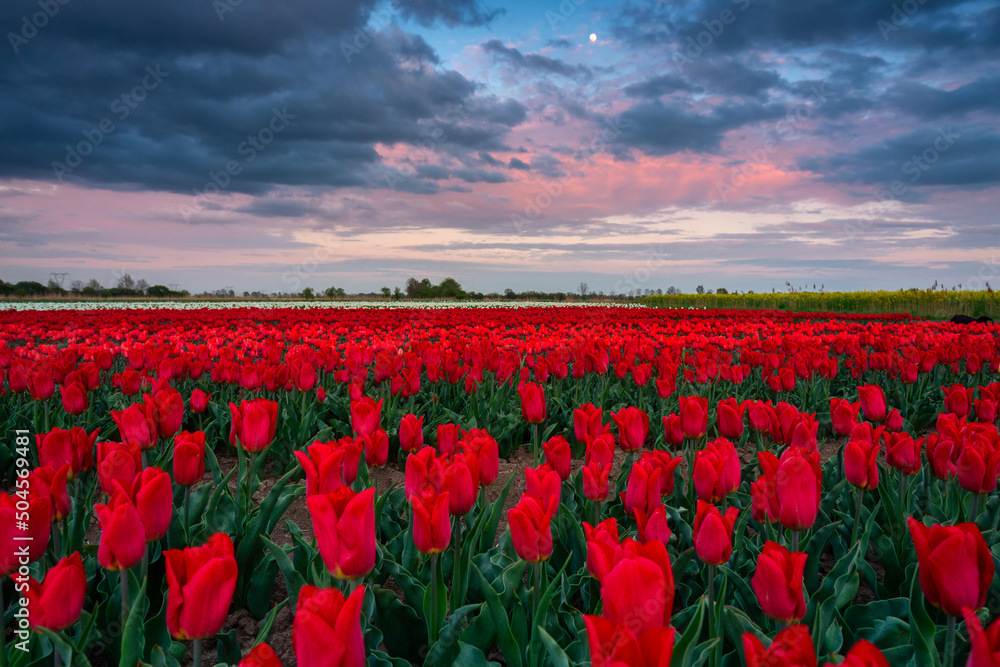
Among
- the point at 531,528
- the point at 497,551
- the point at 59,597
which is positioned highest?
the point at 531,528

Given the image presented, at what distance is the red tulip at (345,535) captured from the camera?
1.43 m

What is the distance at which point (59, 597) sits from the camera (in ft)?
4.71

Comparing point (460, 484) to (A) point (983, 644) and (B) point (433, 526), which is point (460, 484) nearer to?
(B) point (433, 526)

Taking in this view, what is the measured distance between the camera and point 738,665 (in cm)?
173

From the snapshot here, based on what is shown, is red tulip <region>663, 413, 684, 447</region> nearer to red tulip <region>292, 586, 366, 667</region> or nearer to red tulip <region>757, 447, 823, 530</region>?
red tulip <region>757, 447, 823, 530</region>

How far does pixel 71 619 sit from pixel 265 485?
2.91 metres

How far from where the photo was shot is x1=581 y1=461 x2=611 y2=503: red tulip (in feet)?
7.18

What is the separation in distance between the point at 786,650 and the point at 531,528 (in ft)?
2.48

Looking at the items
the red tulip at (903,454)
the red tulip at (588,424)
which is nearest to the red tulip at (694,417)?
the red tulip at (588,424)

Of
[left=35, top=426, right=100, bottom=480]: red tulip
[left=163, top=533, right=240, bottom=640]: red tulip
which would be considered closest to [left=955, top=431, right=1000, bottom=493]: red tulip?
[left=163, top=533, right=240, bottom=640]: red tulip

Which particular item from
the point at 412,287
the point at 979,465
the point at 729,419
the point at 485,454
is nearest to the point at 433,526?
the point at 485,454

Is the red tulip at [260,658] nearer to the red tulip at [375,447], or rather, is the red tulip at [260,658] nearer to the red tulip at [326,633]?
the red tulip at [326,633]

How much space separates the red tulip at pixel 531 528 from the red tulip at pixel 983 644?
93 centimetres

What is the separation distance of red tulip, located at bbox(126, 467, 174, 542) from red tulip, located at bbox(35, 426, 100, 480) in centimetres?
79
